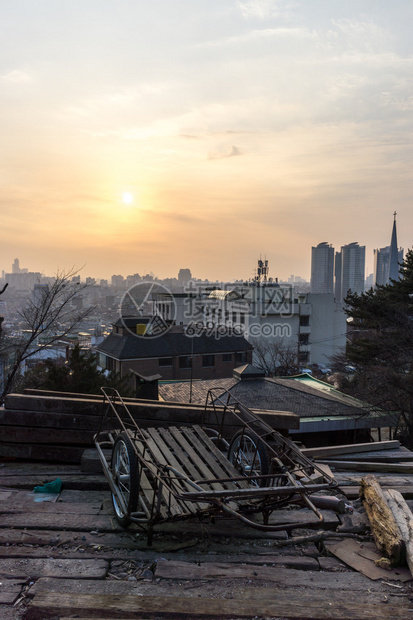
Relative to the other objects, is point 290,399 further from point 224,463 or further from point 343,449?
point 224,463

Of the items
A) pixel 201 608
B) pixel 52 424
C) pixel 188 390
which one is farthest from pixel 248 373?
pixel 201 608

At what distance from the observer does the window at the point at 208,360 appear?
142 ft

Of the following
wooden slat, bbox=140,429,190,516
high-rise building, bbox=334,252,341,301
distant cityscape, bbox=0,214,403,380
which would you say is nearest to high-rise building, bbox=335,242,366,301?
high-rise building, bbox=334,252,341,301

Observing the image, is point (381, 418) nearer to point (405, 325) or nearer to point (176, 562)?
point (405, 325)

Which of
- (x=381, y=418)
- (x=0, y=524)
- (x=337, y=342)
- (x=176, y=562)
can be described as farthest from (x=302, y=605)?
(x=337, y=342)

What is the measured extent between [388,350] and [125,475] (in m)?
25.1

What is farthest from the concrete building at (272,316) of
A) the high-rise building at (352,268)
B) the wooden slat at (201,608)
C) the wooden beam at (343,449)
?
the high-rise building at (352,268)

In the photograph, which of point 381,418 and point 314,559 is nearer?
point 314,559

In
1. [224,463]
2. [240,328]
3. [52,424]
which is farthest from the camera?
[240,328]

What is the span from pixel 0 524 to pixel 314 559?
2903 millimetres

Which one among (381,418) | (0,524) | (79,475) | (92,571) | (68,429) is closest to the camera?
(92,571)

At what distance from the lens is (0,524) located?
4.24 meters

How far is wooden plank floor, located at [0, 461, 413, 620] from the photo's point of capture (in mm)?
3016

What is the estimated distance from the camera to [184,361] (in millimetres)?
42188
